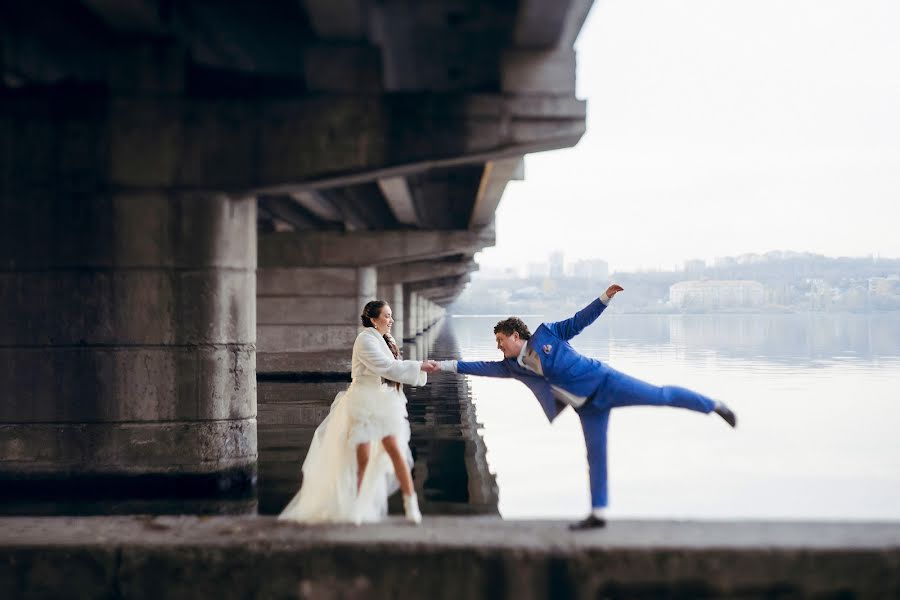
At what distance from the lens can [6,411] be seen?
11.6 metres

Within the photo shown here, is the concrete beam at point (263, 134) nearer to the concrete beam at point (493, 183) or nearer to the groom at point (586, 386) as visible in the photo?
the groom at point (586, 386)

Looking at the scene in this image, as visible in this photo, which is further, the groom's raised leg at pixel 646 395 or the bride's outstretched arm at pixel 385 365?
the bride's outstretched arm at pixel 385 365

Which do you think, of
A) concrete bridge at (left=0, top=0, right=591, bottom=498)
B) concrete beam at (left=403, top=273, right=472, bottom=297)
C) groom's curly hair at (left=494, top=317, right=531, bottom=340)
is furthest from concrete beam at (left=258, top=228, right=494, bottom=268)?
concrete beam at (left=403, top=273, right=472, bottom=297)

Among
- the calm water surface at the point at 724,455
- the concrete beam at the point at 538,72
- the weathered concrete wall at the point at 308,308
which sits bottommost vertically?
the calm water surface at the point at 724,455

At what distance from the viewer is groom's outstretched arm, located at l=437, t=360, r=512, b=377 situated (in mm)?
7660

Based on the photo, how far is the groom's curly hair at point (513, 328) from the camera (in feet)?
24.5

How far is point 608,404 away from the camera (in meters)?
7.14

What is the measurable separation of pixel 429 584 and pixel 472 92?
23.1 ft

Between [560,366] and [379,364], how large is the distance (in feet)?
4.50

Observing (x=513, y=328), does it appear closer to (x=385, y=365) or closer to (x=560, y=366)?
(x=560, y=366)

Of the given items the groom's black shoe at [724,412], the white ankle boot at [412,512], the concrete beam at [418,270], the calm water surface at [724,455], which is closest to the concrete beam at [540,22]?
the calm water surface at [724,455]

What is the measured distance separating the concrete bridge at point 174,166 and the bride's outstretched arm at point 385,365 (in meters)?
4.40

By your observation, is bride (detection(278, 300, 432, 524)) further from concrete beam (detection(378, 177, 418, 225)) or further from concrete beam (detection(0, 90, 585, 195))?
Answer: concrete beam (detection(378, 177, 418, 225))

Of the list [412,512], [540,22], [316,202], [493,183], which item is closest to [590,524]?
[412,512]
